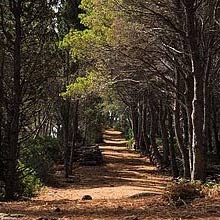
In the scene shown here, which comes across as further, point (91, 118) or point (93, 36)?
point (91, 118)

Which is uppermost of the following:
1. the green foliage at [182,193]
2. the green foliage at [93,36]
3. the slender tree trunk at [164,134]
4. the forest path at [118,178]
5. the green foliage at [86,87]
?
the green foliage at [93,36]

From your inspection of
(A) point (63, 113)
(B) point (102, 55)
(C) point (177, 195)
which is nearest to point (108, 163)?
(A) point (63, 113)

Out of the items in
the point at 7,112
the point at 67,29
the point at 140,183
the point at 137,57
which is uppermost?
the point at 67,29

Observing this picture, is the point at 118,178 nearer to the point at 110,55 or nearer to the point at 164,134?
the point at 164,134

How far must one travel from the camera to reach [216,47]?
15438 millimetres

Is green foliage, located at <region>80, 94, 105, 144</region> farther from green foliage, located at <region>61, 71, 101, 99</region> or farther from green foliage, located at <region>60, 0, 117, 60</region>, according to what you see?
green foliage, located at <region>60, 0, 117, 60</region>

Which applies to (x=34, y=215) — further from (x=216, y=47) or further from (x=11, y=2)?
(x=216, y=47)

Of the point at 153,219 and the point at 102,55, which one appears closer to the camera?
the point at 153,219

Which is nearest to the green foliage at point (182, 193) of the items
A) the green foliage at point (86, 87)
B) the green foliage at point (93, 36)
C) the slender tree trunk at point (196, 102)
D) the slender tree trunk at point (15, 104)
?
the slender tree trunk at point (196, 102)

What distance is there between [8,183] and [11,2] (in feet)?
13.9

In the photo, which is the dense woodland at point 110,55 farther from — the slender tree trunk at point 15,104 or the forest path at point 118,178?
the forest path at point 118,178

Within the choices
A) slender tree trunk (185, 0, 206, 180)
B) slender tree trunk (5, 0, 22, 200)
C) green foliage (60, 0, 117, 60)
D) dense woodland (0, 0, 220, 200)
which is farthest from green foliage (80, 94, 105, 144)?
slender tree trunk (5, 0, 22, 200)

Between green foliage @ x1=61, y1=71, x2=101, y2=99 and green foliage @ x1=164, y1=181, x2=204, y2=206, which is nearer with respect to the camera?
green foliage @ x1=164, y1=181, x2=204, y2=206

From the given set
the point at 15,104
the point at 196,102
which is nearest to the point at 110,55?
the point at 196,102
